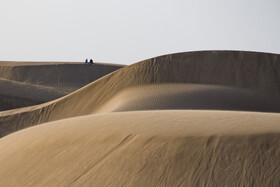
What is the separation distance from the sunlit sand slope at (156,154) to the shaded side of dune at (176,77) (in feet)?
43.5

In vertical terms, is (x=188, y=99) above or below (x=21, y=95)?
above

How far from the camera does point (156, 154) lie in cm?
722

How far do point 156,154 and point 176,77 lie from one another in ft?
55.2

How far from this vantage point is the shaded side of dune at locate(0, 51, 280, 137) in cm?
2312

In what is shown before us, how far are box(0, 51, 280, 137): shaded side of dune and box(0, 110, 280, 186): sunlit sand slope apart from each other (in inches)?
523

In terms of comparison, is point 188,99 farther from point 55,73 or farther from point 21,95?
point 55,73

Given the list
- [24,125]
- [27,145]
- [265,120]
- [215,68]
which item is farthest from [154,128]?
[215,68]

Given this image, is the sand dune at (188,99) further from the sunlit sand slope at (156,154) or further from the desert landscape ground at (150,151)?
the sunlit sand slope at (156,154)

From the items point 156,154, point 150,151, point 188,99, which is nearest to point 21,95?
point 188,99

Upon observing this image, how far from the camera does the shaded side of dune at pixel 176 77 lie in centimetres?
2312

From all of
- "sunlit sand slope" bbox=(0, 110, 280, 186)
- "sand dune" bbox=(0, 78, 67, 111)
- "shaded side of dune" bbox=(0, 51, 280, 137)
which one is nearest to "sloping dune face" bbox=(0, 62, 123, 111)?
"sand dune" bbox=(0, 78, 67, 111)

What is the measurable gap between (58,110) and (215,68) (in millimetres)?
9465

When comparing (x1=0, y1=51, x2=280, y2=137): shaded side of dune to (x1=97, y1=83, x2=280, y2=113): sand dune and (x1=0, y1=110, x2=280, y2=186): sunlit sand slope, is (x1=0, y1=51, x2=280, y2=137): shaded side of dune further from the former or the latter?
(x1=0, y1=110, x2=280, y2=186): sunlit sand slope

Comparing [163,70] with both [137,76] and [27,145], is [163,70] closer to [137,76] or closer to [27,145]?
[137,76]
